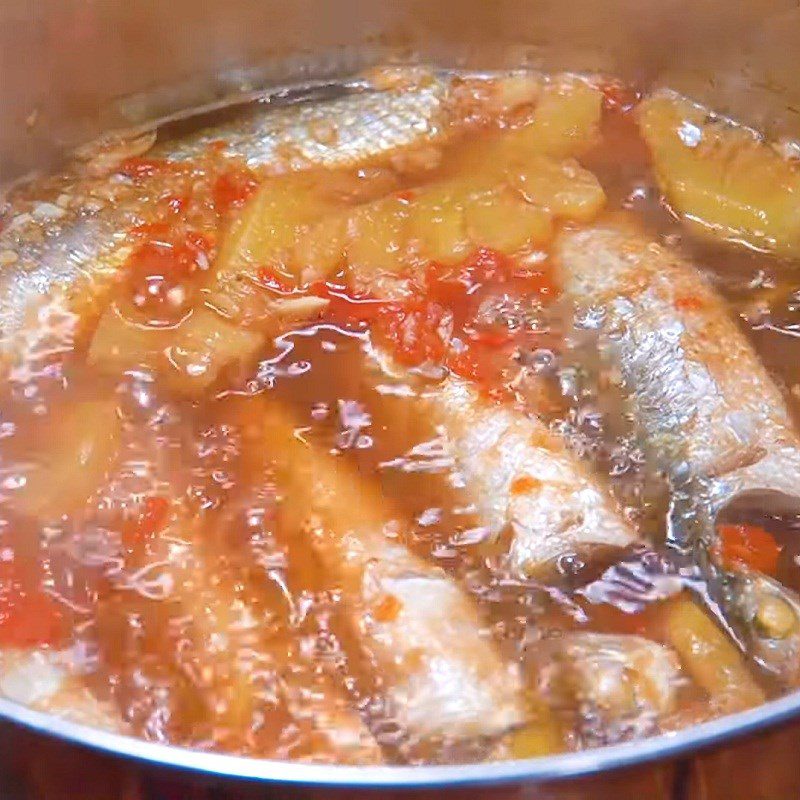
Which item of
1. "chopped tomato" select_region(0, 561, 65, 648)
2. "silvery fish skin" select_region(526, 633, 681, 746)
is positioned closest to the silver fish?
"silvery fish skin" select_region(526, 633, 681, 746)

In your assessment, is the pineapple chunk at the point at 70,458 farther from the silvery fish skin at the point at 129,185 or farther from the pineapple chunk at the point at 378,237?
the pineapple chunk at the point at 378,237

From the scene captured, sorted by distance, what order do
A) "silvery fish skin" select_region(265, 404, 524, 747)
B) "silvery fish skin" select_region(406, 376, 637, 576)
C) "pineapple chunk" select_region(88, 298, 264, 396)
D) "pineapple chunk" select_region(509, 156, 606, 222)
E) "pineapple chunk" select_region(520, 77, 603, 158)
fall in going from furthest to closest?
"pineapple chunk" select_region(520, 77, 603, 158) → "pineapple chunk" select_region(509, 156, 606, 222) → "pineapple chunk" select_region(88, 298, 264, 396) → "silvery fish skin" select_region(406, 376, 637, 576) → "silvery fish skin" select_region(265, 404, 524, 747)

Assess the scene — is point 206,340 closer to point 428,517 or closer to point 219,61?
point 428,517

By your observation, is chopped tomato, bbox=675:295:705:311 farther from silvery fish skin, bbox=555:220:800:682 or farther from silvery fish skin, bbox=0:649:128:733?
silvery fish skin, bbox=0:649:128:733

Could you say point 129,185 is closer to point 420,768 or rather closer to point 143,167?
point 143,167

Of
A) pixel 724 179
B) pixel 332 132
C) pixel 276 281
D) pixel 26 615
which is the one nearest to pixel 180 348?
pixel 276 281

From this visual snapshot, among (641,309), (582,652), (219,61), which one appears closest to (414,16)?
(219,61)

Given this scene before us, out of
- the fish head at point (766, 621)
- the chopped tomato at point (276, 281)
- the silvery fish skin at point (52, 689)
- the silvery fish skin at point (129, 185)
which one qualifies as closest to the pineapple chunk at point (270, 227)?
the chopped tomato at point (276, 281)
